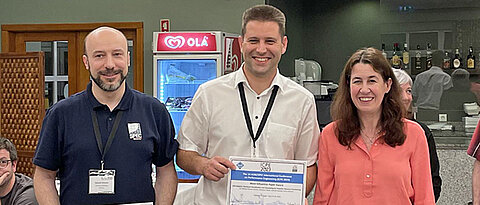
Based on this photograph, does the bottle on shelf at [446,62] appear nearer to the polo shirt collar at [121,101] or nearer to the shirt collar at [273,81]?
the shirt collar at [273,81]

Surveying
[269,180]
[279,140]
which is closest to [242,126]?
[279,140]

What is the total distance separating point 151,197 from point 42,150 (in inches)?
19.4

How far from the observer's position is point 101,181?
2.43 m

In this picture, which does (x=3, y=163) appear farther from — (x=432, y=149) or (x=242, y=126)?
(x=432, y=149)

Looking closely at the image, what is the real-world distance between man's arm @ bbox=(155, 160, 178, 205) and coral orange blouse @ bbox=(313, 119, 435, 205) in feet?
2.17

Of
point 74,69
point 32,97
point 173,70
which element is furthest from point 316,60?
point 32,97

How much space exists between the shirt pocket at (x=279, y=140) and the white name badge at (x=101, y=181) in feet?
2.20

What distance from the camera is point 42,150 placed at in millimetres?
2449

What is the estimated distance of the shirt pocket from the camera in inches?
102

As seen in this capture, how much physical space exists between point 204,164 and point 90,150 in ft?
1.58

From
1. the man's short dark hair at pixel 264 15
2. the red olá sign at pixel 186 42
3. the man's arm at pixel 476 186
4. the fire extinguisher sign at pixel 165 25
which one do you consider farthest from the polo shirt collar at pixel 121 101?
the fire extinguisher sign at pixel 165 25

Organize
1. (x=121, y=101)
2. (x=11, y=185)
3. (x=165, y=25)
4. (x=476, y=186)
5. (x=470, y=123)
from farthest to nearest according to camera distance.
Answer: (x=165, y=25)
(x=470, y=123)
(x=11, y=185)
(x=476, y=186)
(x=121, y=101)

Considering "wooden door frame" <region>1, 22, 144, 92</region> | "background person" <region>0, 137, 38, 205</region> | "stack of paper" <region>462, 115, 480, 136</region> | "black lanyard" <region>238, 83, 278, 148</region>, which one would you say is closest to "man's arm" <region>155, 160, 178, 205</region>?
"black lanyard" <region>238, 83, 278, 148</region>

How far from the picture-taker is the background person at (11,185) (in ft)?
11.6
